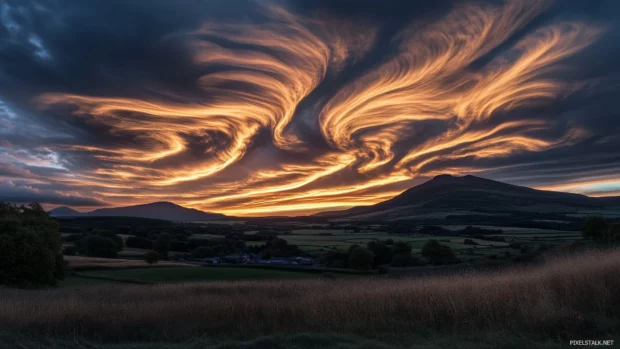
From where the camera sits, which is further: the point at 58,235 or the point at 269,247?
the point at 269,247

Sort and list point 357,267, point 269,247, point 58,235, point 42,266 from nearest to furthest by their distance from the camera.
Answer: point 42,266
point 58,235
point 357,267
point 269,247

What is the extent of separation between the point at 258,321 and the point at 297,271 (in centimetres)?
5352

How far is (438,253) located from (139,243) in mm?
85282

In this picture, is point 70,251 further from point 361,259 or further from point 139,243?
point 361,259

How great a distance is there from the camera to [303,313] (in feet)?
38.1

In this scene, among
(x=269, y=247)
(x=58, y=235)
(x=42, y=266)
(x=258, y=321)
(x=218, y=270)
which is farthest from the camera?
(x=269, y=247)

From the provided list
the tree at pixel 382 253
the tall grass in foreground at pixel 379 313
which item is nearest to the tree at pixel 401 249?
the tree at pixel 382 253

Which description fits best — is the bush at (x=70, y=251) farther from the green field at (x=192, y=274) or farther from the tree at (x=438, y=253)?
the tree at (x=438, y=253)

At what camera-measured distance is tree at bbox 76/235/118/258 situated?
89688 millimetres

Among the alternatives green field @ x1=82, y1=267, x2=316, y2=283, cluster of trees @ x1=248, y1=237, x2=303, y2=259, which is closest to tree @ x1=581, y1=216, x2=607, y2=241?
green field @ x1=82, y1=267, x2=316, y2=283

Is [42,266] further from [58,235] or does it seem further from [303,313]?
[303,313]

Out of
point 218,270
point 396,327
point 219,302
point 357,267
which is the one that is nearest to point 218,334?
point 219,302

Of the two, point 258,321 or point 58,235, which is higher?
point 58,235

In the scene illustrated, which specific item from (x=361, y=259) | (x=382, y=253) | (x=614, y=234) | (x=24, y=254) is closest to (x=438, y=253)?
(x=382, y=253)
